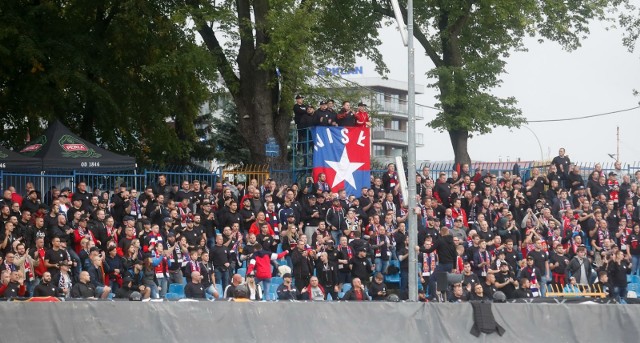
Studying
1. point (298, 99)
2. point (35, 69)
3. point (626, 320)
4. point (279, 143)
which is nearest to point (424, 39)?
point (279, 143)

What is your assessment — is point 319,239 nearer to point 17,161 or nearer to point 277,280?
point 277,280

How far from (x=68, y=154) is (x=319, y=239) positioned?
21.9 feet

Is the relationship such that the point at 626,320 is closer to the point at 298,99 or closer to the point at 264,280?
the point at 264,280

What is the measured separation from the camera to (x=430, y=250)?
82.5ft

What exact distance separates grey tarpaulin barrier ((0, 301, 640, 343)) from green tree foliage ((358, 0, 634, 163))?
18.3 metres

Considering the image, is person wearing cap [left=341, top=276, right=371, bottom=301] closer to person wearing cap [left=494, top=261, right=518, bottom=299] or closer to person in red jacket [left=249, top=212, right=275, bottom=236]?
person in red jacket [left=249, top=212, right=275, bottom=236]

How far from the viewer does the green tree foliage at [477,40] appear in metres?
37.7

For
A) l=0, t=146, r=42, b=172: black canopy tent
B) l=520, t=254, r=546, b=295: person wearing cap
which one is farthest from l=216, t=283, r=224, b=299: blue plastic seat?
l=520, t=254, r=546, b=295: person wearing cap

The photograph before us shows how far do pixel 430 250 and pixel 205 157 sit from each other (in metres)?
18.6

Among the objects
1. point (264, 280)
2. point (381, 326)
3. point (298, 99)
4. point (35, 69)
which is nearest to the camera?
point (381, 326)

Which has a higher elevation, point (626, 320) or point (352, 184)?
point (352, 184)

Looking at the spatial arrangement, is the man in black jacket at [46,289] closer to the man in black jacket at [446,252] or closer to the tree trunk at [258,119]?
the man in black jacket at [446,252]

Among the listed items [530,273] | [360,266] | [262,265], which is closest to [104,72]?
[262,265]

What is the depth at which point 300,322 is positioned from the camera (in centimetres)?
1766
